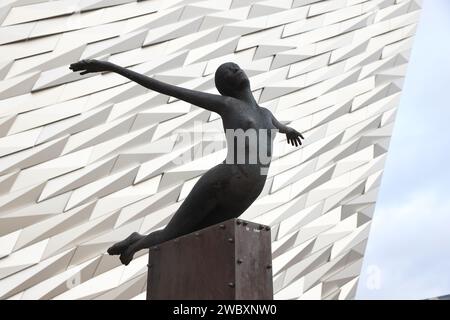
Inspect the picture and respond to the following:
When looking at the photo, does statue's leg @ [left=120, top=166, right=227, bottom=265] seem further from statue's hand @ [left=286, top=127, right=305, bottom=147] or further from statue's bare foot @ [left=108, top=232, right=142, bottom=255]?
statue's hand @ [left=286, top=127, right=305, bottom=147]

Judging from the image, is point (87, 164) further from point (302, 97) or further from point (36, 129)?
point (302, 97)

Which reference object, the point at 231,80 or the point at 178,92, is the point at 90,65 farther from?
the point at 231,80

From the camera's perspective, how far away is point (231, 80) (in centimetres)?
388

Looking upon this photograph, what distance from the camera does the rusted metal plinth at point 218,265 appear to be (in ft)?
10.5

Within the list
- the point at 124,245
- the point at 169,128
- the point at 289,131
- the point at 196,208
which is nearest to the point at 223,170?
the point at 196,208

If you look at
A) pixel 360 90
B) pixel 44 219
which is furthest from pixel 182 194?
pixel 360 90

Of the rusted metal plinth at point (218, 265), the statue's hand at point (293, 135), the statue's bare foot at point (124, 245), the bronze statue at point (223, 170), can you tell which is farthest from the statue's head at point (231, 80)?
the statue's bare foot at point (124, 245)

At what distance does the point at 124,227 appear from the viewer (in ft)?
36.5

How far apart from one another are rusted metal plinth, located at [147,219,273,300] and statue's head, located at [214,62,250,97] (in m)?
0.91

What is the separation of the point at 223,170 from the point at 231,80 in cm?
60

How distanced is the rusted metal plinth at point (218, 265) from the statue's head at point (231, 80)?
91 centimetres

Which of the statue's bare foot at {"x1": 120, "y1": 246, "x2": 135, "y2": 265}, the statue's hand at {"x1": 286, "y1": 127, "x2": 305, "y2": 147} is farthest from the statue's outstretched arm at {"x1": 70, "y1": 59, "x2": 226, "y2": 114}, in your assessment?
the statue's bare foot at {"x1": 120, "y1": 246, "x2": 135, "y2": 265}

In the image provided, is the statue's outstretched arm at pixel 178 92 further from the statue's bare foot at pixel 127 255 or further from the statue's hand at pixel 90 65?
the statue's bare foot at pixel 127 255

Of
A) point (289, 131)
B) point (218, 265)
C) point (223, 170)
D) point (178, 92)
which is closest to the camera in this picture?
point (218, 265)
